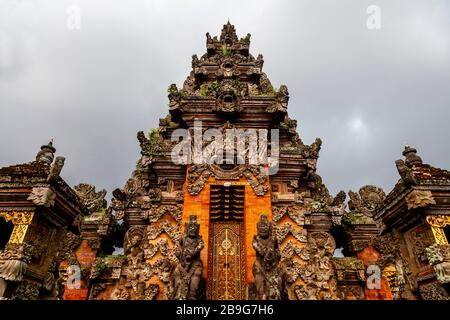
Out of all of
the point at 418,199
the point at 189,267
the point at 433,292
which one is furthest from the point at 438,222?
the point at 189,267

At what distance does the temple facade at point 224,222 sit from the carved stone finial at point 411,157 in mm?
39

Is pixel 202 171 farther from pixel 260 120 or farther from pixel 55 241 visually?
pixel 55 241

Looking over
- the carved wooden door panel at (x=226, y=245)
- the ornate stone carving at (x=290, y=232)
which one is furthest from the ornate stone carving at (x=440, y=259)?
the carved wooden door panel at (x=226, y=245)

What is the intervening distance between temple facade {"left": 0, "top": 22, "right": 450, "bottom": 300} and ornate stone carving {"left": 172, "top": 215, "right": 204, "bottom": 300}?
0.04 m

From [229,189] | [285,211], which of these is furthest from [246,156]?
[285,211]

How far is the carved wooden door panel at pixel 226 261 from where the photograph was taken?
9.45 metres

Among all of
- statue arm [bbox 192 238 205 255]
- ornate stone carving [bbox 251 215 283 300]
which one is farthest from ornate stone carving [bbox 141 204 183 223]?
ornate stone carving [bbox 251 215 283 300]

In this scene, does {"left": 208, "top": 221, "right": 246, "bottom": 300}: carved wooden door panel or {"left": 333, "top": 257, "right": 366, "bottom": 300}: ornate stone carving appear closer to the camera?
{"left": 208, "top": 221, "right": 246, "bottom": 300}: carved wooden door panel

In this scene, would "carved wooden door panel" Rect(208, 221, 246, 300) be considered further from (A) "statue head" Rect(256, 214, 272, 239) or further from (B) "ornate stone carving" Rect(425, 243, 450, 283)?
(B) "ornate stone carving" Rect(425, 243, 450, 283)

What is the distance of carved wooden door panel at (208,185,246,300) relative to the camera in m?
9.50

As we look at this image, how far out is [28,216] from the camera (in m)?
5.53

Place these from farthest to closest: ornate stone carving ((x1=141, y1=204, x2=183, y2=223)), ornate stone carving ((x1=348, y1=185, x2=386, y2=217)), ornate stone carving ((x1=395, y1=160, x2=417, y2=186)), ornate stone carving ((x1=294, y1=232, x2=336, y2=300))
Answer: ornate stone carving ((x1=348, y1=185, x2=386, y2=217)) → ornate stone carving ((x1=141, y1=204, x2=183, y2=223)) → ornate stone carving ((x1=294, y1=232, x2=336, y2=300)) → ornate stone carving ((x1=395, y1=160, x2=417, y2=186))

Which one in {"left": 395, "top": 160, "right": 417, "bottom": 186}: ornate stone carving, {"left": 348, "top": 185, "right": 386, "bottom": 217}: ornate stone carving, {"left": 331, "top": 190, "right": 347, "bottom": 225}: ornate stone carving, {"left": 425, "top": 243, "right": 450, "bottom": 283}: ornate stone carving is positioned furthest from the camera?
{"left": 348, "top": 185, "right": 386, "bottom": 217}: ornate stone carving
